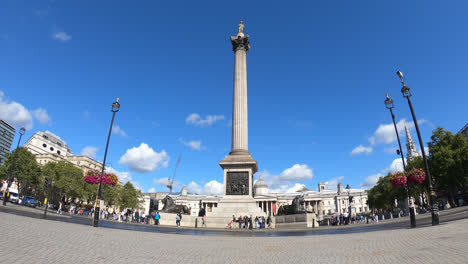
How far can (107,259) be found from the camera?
21.8 feet

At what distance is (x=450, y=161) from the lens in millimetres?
47594

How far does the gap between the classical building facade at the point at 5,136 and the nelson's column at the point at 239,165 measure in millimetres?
151133

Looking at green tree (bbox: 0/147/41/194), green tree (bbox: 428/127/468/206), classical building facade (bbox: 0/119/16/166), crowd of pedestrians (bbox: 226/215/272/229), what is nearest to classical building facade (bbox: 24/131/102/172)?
green tree (bbox: 0/147/41/194)

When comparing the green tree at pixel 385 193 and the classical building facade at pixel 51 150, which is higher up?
the classical building facade at pixel 51 150

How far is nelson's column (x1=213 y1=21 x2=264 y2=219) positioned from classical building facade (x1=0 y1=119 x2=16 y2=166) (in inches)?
5950

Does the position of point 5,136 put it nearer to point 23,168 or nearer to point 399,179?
point 23,168

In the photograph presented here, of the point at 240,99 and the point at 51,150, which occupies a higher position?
the point at 51,150

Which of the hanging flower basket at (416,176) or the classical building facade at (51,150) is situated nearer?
the hanging flower basket at (416,176)

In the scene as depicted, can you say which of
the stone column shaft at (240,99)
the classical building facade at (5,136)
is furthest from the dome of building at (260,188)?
the classical building facade at (5,136)

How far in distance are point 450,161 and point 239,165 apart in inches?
1659

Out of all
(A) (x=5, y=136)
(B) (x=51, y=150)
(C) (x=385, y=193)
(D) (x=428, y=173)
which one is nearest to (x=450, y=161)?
(C) (x=385, y=193)

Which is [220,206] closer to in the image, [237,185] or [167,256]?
[237,185]

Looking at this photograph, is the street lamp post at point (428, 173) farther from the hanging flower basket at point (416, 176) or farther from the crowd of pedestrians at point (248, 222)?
the crowd of pedestrians at point (248, 222)

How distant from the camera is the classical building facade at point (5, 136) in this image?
5377 inches
